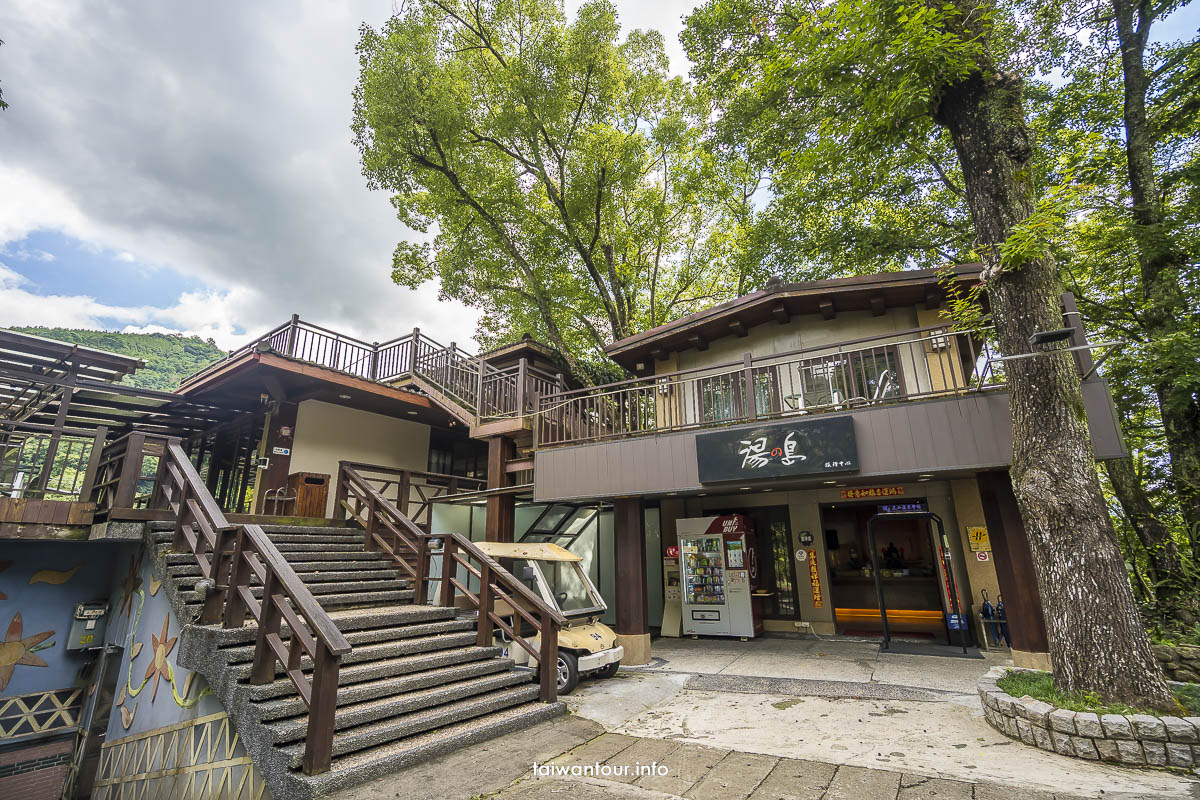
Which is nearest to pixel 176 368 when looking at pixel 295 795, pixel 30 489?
pixel 30 489

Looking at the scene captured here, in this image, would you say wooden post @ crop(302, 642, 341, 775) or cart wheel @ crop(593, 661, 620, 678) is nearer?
wooden post @ crop(302, 642, 341, 775)

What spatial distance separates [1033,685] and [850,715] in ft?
5.37

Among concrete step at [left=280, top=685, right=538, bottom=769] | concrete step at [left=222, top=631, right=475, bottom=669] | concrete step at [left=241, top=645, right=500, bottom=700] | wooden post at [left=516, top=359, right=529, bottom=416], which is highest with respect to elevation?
wooden post at [left=516, top=359, right=529, bottom=416]

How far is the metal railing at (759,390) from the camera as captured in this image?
7.50 m

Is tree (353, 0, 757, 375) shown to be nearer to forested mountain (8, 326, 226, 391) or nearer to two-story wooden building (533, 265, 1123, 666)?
two-story wooden building (533, 265, 1123, 666)

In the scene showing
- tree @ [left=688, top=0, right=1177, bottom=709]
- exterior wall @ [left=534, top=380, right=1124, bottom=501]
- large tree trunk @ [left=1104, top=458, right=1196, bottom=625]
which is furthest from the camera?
large tree trunk @ [left=1104, top=458, right=1196, bottom=625]

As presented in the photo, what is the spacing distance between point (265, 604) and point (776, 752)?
15.0 feet

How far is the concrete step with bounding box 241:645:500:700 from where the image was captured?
441 centimetres

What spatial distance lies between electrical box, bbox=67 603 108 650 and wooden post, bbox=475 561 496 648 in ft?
21.1

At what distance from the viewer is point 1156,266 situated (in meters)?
7.86

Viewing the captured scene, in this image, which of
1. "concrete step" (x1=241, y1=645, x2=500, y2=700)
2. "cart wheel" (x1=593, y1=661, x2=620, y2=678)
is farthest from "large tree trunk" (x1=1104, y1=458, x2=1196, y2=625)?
"concrete step" (x1=241, y1=645, x2=500, y2=700)

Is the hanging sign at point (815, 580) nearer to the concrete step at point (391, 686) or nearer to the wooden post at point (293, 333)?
the concrete step at point (391, 686)

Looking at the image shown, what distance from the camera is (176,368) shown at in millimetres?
24016

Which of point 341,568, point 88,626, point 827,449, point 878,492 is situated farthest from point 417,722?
point 878,492
